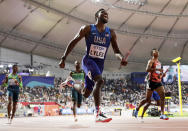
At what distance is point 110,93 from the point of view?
2905 centimetres

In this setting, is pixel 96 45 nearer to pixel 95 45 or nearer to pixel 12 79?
pixel 95 45

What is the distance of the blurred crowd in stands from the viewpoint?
2150 centimetres

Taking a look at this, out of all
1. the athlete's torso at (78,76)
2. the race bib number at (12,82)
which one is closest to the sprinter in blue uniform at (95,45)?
the athlete's torso at (78,76)

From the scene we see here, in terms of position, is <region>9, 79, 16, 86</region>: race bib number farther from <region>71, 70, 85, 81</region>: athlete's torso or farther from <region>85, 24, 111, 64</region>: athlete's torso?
<region>85, 24, 111, 64</region>: athlete's torso

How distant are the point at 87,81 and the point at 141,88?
28.4m

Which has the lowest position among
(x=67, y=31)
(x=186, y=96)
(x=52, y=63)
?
(x=186, y=96)

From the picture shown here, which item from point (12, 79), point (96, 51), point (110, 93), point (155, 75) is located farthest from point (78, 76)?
point (110, 93)

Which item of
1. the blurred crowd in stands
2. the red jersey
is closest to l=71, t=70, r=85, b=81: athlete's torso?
the red jersey

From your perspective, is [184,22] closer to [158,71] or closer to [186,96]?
[186,96]

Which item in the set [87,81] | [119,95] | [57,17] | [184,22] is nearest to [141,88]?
[119,95]

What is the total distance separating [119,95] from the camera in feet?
95.5

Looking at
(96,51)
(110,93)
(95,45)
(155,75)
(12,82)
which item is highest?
(95,45)

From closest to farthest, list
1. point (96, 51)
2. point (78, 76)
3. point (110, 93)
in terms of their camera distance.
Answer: point (96, 51), point (78, 76), point (110, 93)

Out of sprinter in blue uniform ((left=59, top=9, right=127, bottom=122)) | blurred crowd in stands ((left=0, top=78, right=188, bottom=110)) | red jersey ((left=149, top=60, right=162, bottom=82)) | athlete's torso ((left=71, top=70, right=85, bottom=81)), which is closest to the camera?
sprinter in blue uniform ((left=59, top=9, right=127, bottom=122))
